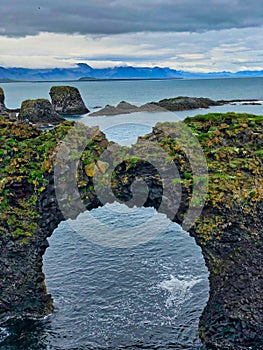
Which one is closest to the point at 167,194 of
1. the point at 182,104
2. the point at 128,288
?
the point at 128,288

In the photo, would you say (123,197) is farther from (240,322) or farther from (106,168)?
(240,322)

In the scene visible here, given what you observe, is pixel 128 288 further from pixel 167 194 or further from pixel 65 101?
pixel 65 101

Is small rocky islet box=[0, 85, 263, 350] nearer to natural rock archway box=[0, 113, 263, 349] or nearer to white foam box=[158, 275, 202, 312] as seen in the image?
natural rock archway box=[0, 113, 263, 349]

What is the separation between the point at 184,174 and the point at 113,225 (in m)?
23.3

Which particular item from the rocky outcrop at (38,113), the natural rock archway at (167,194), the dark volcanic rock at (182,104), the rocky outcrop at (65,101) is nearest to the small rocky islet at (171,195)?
the natural rock archway at (167,194)

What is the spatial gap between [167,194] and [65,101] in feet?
476

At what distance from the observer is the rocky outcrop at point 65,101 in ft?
565

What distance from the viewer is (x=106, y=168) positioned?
35312 mm

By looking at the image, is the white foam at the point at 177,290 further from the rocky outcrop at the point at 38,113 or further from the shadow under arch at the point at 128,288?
the rocky outcrop at the point at 38,113

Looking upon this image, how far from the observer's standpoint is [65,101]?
566ft

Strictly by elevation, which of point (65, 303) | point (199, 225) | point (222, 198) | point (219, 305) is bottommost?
point (65, 303)

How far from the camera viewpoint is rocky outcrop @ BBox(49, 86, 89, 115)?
172 m

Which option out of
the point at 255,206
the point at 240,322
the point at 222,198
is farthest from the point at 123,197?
the point at 240,322

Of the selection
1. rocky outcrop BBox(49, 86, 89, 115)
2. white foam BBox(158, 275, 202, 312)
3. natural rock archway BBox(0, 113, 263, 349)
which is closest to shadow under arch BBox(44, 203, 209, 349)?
white foam BBox(158, 275, 202, 312)
